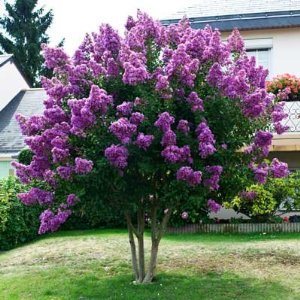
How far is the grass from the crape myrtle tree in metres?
0.78

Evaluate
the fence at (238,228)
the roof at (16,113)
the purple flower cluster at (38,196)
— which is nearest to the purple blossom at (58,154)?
the purple flower cluster at (38,196)

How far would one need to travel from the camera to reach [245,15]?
56.3 ft

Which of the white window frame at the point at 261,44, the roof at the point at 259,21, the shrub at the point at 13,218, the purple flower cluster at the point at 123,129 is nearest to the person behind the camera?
the purple flower cluster at the point at 123,129

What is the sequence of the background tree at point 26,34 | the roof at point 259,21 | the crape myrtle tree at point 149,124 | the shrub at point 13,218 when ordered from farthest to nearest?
the background tree at point 26,34 < the roof at point 259,21 < the shrub at point 13,218 < the crape myrtle tree at point 149,124

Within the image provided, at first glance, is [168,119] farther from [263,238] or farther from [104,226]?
[104,226]

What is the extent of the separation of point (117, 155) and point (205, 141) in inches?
47.0

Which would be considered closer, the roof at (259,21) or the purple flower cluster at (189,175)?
the purple flower cluster at (189,175)

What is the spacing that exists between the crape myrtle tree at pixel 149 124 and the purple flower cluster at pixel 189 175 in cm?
1

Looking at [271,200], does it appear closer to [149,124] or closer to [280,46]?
[280,46]

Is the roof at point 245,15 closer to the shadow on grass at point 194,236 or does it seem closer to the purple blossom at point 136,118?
the shadow on grass at point 194,236

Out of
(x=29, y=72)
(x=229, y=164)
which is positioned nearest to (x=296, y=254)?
(x=229, y=164)

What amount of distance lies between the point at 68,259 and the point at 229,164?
4429 mm

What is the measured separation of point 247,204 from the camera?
14.7 metres

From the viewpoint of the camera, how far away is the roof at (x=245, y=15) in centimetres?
1684
